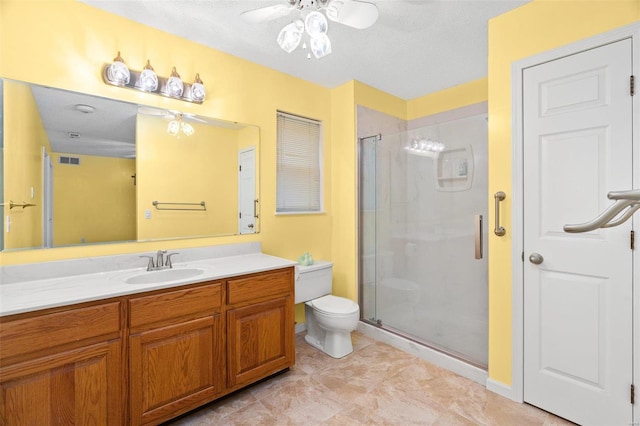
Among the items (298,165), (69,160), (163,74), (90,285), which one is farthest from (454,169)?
(69,160)

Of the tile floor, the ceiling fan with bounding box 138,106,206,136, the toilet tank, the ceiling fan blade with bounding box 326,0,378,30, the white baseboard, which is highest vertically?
the ceiling fan blade with bounding box 326,0,378,30

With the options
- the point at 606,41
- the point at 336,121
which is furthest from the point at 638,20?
the point at 336,121

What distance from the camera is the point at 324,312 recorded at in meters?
2.49

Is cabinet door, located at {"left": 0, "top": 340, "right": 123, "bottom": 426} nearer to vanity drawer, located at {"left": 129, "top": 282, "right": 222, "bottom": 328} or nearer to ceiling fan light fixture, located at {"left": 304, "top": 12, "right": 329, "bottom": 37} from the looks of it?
vanity drawer, located at {"left": 129, "top": 282, "right": 222, "bottom": 328}

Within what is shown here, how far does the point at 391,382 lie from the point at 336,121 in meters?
2.44

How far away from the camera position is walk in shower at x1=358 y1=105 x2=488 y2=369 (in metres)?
2.35

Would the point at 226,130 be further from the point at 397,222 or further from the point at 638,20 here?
the point at 638,20

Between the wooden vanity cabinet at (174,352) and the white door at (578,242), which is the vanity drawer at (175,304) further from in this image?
the white door at (578,242)

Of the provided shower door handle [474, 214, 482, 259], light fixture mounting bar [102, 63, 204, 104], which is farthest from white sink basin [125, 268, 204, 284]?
shower door handle [474, 214, 482, 259]

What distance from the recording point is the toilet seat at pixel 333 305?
2480 millimetres

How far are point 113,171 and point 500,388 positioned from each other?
2915 mm

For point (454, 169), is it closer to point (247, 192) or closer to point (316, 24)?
point (316, 24)

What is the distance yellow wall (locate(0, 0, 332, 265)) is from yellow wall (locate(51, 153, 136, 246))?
0.09 metres

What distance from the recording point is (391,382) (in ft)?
7.07
